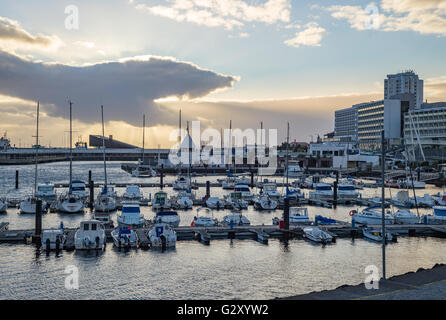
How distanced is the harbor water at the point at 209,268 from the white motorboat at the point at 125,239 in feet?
2.24

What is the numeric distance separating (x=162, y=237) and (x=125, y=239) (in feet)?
8.54

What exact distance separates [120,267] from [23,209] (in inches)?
1100

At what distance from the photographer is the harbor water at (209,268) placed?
24.2m

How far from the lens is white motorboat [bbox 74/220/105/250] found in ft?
104

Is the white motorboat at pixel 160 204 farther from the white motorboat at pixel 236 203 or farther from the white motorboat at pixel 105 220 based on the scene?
the white motorboat at pixel 105 220

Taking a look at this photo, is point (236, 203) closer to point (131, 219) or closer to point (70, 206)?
point (70, 206)

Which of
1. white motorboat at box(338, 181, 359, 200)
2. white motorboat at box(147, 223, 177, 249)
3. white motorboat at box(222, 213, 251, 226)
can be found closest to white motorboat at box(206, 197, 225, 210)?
white motorboat at box(222, 213, 251, 226)

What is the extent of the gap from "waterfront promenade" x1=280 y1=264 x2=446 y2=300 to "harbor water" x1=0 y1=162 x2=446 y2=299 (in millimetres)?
5869

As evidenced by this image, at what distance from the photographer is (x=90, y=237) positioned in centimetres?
3200

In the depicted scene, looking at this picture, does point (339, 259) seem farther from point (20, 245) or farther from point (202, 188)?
point (202, 188)

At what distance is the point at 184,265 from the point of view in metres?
29.1

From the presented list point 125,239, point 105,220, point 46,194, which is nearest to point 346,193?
point 105,220

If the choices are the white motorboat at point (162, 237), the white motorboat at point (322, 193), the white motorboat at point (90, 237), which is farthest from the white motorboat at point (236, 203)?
the white motorboat at point (90, 237)

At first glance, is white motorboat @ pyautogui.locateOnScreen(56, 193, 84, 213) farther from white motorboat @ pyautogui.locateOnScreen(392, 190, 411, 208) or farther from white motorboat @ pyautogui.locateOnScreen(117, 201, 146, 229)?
white motorboat @ pyautogui.locateOnScreen(392, 190, 411, 208)
